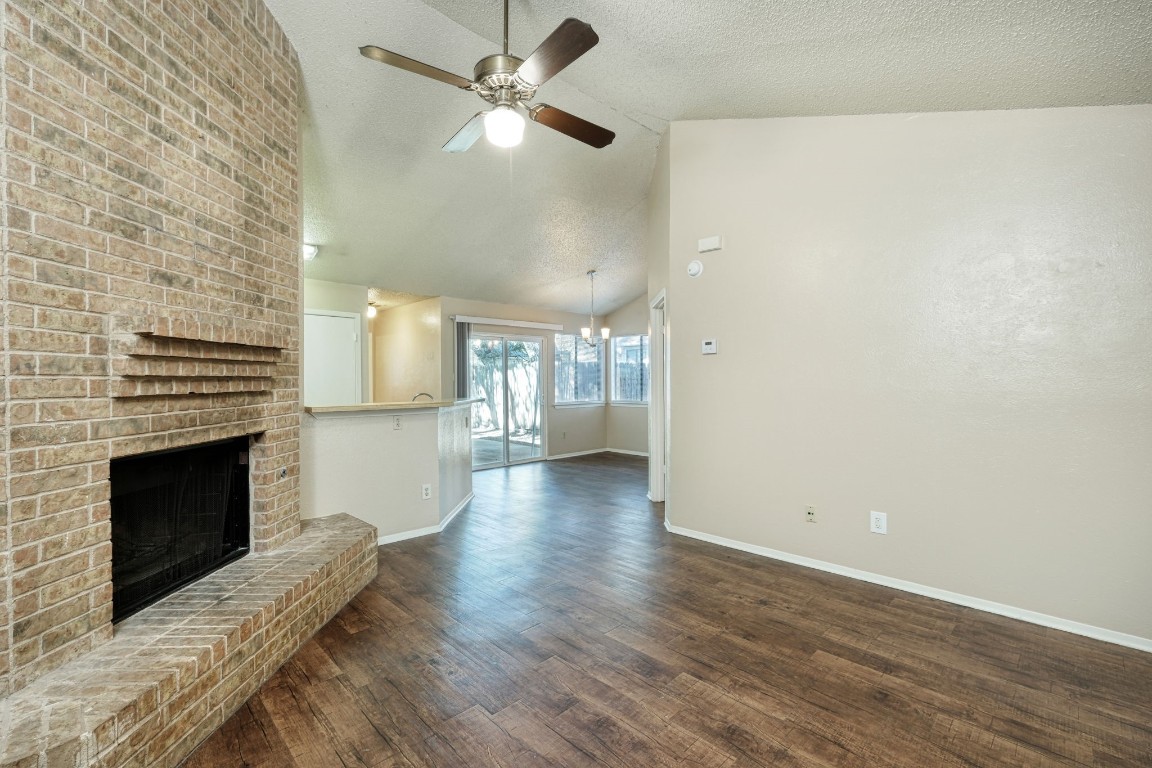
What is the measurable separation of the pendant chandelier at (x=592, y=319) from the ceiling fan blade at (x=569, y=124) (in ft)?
12.2

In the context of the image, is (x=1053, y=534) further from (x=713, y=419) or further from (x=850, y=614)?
(x=713, y=419)

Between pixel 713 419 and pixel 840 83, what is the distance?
2.17m

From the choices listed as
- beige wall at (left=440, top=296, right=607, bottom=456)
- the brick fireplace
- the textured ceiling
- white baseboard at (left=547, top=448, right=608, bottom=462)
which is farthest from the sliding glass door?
the brick fireplace

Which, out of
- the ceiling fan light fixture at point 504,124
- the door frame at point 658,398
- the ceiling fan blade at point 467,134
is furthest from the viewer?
the door frame at point 658,398

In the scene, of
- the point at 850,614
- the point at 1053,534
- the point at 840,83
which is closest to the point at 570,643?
the point at 850,614

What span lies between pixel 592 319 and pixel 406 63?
6.15 meters

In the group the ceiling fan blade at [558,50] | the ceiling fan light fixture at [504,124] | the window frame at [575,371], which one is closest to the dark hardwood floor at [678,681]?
the ceiling fan light fixture at [504,124]

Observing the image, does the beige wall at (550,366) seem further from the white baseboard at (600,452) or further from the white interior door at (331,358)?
the white interior door at (331,358)

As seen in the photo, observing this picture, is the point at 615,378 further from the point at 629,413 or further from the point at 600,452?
the point at 600,452

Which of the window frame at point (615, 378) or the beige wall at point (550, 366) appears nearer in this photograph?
the beige wall at point (550, 366)

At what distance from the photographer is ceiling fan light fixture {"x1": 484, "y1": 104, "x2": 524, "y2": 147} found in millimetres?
2076

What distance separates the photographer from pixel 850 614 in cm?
253

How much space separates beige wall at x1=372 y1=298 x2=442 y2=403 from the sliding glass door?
56 centimetres

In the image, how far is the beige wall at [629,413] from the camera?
780 cm
